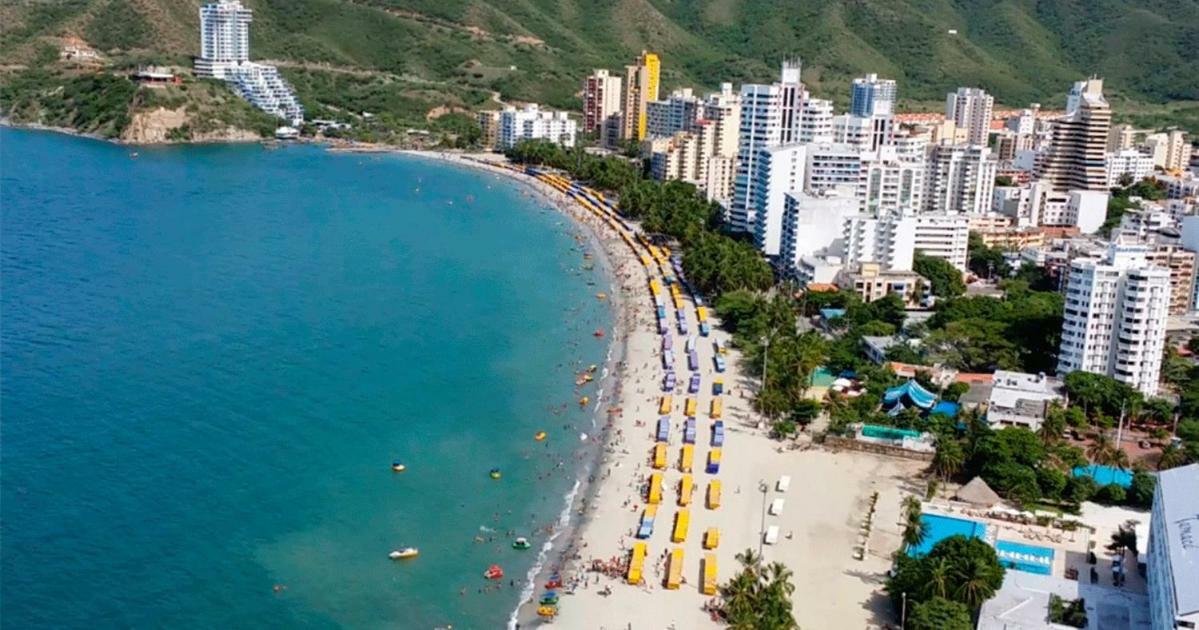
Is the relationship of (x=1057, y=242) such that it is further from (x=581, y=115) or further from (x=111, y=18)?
(x=111, y=18)

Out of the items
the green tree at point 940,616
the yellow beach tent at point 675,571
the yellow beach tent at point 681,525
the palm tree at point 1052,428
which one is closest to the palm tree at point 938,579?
the green tree at point 940,616

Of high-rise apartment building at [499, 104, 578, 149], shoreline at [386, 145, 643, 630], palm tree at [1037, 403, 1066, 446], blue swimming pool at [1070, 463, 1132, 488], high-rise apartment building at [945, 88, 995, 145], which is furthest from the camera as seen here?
high-rise apartment building at [499, 104, 578, 149]

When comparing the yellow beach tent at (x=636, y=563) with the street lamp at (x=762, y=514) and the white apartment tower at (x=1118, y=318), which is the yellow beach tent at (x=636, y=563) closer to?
the street lamp at (x=762, y=514)

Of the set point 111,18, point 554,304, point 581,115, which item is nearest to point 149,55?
point 111,18

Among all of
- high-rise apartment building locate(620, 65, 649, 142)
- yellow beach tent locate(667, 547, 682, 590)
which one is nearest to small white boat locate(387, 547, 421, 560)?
yellow beach tent locate(667, 547, 682, 590)

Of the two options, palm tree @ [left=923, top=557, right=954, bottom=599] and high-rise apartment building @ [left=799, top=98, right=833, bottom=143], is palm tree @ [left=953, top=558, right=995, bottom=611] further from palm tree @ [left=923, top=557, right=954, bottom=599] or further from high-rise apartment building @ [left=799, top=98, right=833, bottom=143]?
high-rise apartment building @ [left=799, top=98, right=833, bottom=143]

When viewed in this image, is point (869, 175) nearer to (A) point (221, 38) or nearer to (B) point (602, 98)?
(B) point (602, 98)
